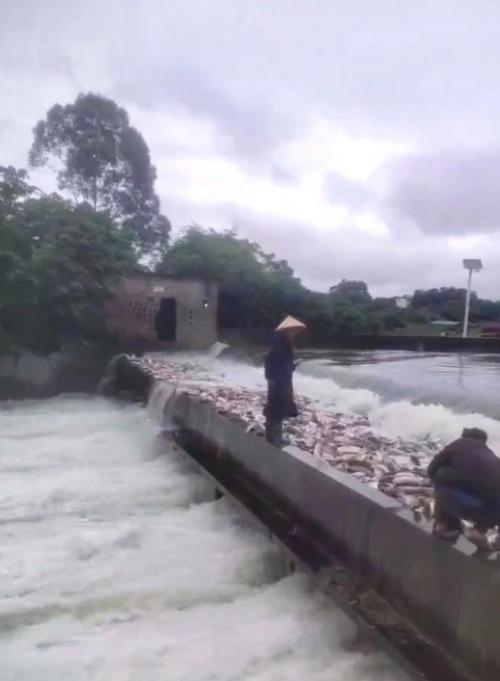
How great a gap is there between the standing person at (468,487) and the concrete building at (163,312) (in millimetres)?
20192

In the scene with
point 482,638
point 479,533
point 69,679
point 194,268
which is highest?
point 194,268

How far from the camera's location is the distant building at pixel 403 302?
35562 millimetres

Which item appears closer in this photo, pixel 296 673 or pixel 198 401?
pixel 296 673

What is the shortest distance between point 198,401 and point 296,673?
7115 millimetres

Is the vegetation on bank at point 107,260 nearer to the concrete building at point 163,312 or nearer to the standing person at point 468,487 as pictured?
the concrete building at point 163,312

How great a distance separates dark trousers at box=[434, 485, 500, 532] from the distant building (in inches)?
1239

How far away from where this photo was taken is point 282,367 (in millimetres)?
7051

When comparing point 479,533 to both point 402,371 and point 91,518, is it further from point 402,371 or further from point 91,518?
point 402,371

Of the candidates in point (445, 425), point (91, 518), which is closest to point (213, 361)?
point (445, 425)

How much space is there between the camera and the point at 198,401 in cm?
1154

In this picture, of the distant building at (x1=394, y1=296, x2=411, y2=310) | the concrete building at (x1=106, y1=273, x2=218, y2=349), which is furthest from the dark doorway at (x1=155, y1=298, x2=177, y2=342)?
the distant building at (x1=394, y1=296, x2=411, y2=310)

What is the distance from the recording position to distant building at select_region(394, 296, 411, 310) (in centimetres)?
3556

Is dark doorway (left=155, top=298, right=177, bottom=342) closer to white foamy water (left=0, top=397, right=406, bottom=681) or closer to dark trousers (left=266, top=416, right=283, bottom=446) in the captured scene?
white foamy water (left=0, top=397, right=406, bottom=681)

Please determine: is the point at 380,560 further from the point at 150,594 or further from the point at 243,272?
the point at 243,272
